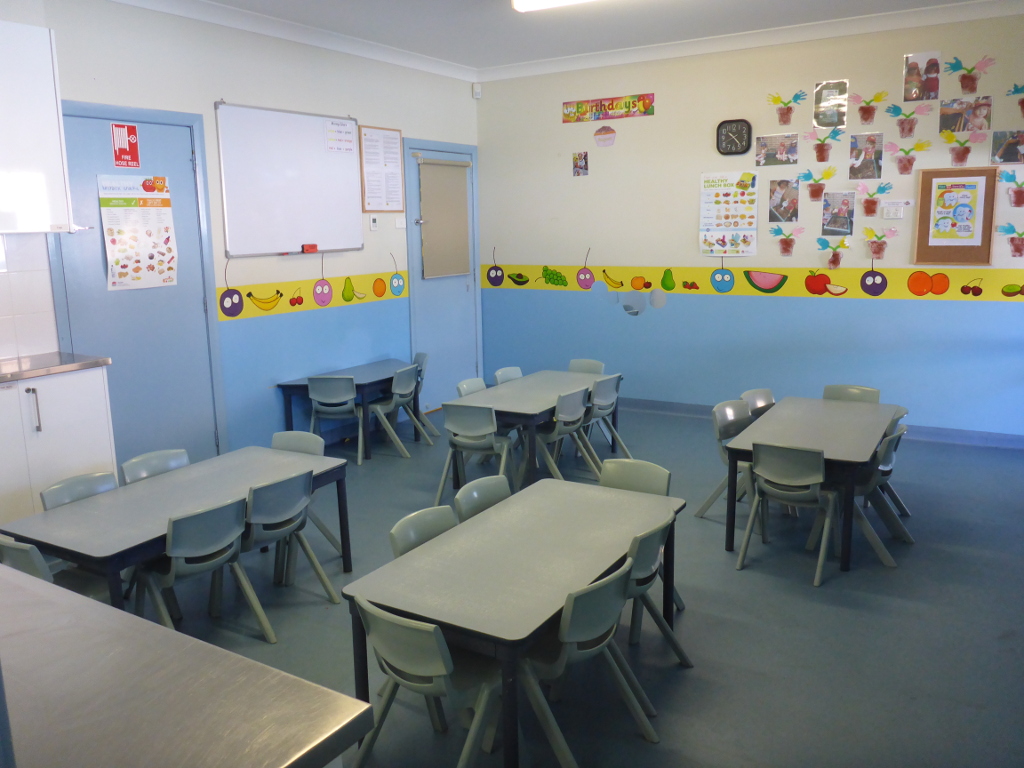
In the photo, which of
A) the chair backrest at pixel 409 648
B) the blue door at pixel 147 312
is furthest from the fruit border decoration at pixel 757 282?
the chair backrest at pixel 409 648

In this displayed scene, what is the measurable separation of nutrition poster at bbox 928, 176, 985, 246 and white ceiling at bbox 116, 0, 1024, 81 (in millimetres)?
1181

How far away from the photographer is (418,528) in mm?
2938

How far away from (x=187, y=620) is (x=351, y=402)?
2.58m

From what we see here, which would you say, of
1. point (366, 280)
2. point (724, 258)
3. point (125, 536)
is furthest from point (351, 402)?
point (724, 258)

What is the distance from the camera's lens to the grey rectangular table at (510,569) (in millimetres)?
2299

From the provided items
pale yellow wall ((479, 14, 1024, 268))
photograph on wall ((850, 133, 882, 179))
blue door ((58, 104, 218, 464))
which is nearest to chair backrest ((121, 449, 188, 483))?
blue door ((58, 104, 218, 464))

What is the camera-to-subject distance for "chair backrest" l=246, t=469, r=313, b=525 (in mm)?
3386

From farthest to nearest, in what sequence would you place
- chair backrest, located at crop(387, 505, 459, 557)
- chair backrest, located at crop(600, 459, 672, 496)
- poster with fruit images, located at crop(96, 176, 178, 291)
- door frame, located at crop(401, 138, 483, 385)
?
door frame, located at crop(401, 138, 483, 385) → poster with fruit images, located at crop(96, 176, 178, 291) → chair backrest, located at crop(600, 459, 672, 496) → chair backrest, located at crop(387, 505, 459, 557)

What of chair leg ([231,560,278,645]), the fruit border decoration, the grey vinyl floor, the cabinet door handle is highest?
the fruit border decoration

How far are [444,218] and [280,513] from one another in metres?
4.64

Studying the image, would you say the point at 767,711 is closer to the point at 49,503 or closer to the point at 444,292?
the point at 49,503

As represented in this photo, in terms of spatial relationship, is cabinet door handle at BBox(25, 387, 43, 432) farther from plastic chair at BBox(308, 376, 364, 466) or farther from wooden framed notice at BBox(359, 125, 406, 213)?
wooden framed notice at BBox(359, 125, 406, 213)

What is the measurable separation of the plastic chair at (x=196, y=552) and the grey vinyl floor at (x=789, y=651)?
37 cm

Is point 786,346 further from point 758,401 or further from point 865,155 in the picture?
point 758,401
